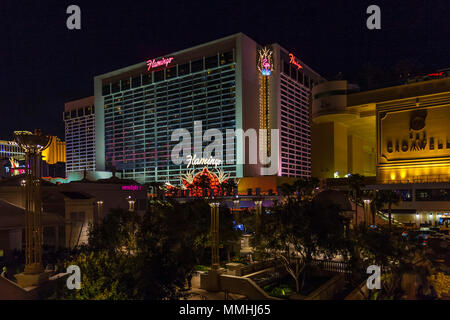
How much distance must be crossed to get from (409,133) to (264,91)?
A: 44.1 meters

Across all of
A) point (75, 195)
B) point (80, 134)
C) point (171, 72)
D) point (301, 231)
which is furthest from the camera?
point (80, 134)

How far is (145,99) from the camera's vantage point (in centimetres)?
12381

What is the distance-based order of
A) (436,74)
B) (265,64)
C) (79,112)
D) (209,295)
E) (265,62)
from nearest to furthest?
(209,295) < (436,74) < (265,64) < (265,62) < (79,112)

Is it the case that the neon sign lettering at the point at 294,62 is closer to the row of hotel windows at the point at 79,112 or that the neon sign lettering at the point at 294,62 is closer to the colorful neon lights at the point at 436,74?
the colorful neon lights at the point at 436,74

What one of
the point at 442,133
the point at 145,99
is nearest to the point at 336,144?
the point at 442,133

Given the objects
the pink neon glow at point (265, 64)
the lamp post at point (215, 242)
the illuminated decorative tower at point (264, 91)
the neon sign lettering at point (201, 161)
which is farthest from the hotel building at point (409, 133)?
the lamp post at point (215, 242)

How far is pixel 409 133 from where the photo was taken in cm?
7144

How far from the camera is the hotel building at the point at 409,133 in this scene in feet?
201

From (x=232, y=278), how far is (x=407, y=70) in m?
106

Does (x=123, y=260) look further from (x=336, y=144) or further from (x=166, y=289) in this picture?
(x=336, y=144)

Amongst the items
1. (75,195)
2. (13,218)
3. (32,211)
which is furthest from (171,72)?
(32,211)

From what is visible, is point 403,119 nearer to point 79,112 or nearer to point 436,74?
point 436,74

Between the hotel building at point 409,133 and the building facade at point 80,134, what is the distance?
10661 centimetres

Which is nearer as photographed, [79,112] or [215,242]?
[215,242]
